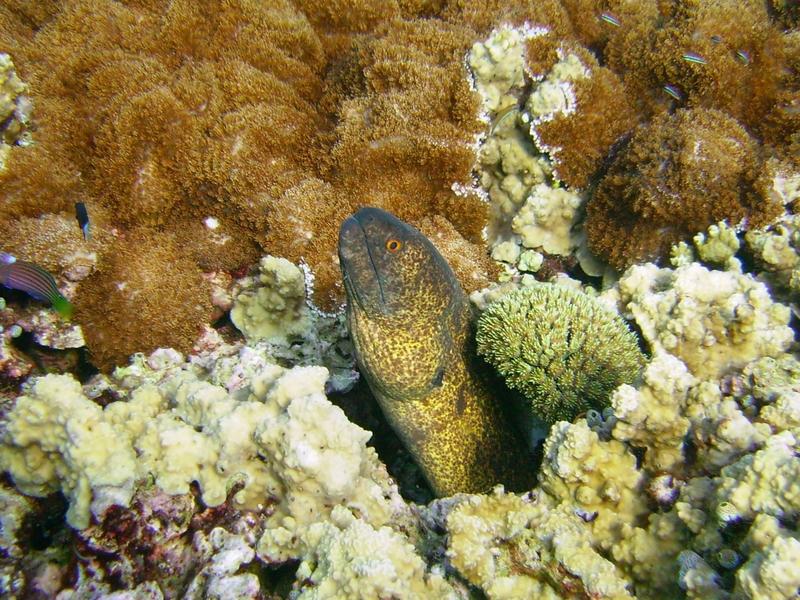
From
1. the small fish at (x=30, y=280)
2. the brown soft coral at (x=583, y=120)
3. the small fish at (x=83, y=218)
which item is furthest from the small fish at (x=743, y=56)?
the small fish at (x=30, y=280)

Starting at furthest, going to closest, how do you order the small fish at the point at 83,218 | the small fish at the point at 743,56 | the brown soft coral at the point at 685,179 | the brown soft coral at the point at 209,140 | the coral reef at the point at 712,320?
1. the small fish at the point at 743,56
2. the brown soft coral at the point at 209,140
3. the small fish at the point at 83,218
4. the brown soft coral at the point at 685,179
5. the coral reef at the point at 712,320

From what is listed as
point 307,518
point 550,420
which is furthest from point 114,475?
point 550,420

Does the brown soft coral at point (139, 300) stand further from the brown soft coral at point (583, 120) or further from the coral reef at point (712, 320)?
the coral reef at point (712, 320)

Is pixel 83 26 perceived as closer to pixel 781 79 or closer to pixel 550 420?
pixel 550 420

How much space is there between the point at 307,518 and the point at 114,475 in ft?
2.55

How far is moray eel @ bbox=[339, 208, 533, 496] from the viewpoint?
9.56 feet

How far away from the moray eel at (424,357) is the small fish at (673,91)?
7.16ft

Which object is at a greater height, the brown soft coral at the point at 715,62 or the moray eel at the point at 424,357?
the brown soft coral at the point at 715,62

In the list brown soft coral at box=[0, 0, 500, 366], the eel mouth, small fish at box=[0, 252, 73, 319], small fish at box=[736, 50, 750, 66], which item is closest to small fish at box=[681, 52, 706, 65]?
Answer: small fish at box=[736, 50, 750, 66]

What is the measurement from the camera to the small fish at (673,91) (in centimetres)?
373

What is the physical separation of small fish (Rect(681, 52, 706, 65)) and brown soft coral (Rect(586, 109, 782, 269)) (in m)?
0.37

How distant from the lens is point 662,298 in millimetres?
2916

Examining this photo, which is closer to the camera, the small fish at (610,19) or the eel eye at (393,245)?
the eel eye at (393,245)

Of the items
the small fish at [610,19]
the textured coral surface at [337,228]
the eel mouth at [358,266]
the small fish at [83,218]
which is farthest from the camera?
the small fish at [610,19]
